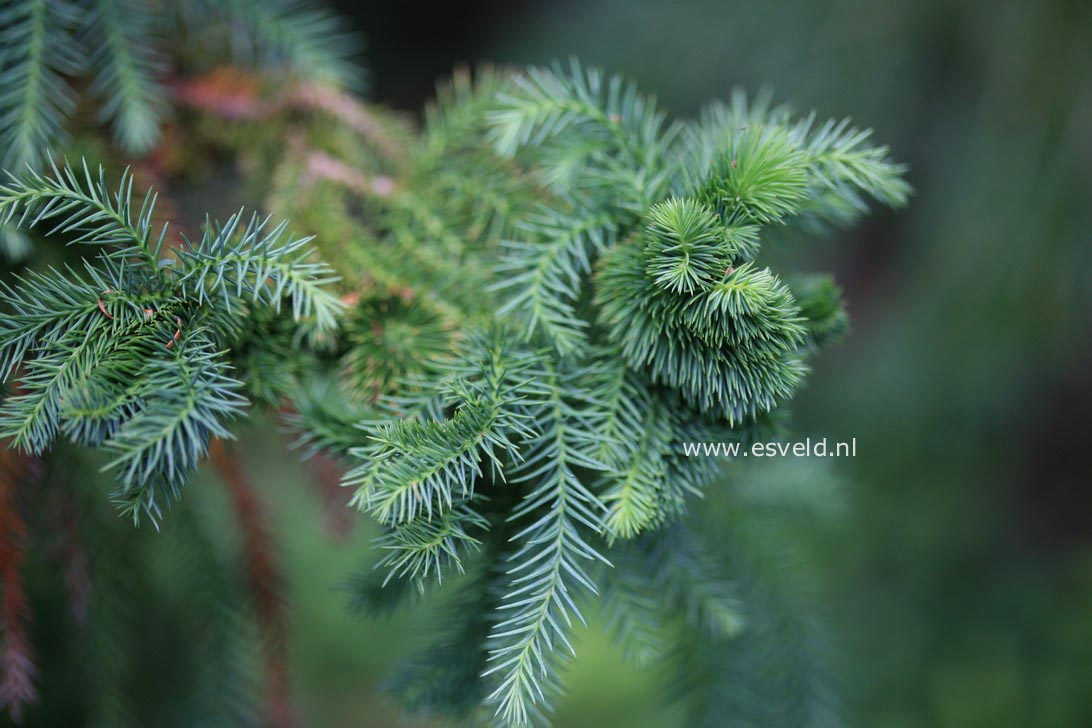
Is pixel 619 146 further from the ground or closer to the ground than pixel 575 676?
further from the ground

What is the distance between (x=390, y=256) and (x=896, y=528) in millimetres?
1830

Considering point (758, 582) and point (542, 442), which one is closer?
point (542, 442)

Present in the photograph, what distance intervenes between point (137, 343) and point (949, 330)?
189 centimetres

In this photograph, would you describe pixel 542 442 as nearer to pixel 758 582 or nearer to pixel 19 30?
pixel 758 582

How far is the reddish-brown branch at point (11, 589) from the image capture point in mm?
827

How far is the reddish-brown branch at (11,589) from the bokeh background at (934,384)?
0.62 metres

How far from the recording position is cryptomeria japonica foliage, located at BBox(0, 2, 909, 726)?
582mm

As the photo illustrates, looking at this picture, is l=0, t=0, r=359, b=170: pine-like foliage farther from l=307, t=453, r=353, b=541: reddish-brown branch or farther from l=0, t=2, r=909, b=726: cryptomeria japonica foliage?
l=307, t=453, r=353, b=541: reddish-brown branch

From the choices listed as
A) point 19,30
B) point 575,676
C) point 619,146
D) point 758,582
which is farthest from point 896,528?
point 19,30

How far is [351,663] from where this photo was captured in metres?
2.41

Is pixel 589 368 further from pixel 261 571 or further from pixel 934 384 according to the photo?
pixel 934 384

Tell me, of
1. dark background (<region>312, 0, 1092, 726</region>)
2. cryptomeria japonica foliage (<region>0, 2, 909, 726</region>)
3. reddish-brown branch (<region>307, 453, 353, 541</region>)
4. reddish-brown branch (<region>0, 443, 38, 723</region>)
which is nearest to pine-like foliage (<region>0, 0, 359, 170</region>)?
cryptomeria japonica foliage (<region>0, 2, 909, 726</region>)

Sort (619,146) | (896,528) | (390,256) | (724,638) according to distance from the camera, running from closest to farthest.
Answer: (619,146) → (390,256) → (724,638) → (896,528)

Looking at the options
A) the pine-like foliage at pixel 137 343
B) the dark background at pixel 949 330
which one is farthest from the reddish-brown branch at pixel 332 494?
the dark background at pixel 949 330
